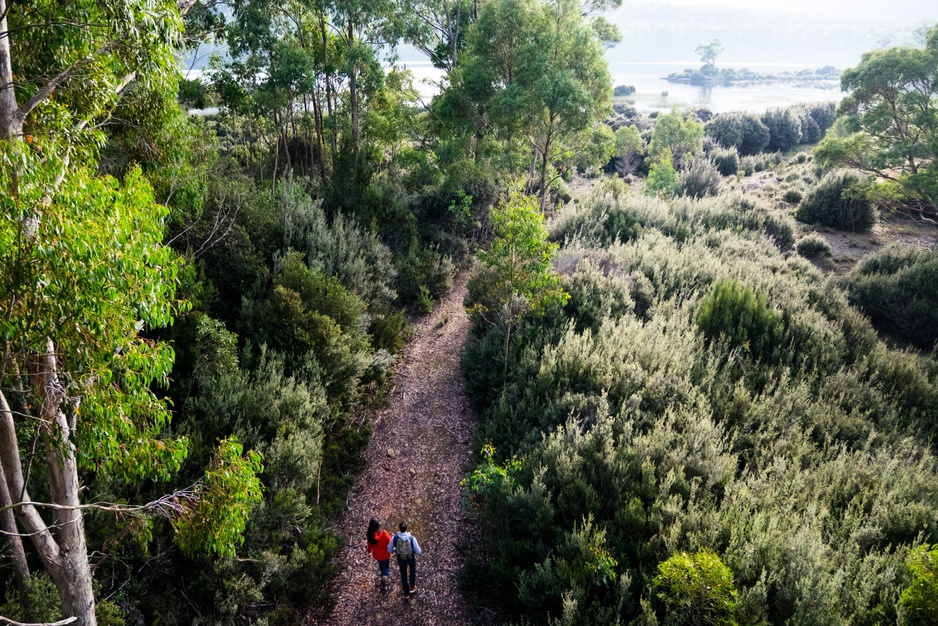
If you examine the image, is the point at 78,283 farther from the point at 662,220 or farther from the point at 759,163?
the point at 759,163

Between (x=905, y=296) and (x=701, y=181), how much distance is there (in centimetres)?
1567

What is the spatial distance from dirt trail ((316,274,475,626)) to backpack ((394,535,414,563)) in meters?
0.84

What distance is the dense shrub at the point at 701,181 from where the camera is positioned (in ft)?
91.7

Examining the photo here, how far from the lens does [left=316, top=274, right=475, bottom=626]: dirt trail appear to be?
7.41 meters

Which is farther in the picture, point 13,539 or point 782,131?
point 782,131

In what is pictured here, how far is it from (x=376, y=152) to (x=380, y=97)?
2.71m

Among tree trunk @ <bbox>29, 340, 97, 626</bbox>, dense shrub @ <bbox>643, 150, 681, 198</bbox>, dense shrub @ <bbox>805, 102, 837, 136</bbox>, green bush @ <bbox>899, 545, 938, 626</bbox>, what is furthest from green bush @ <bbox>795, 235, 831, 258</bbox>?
dense shrub @ <bbox>805, 102, 837, 136</bbox>

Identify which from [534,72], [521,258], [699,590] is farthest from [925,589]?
[534,72]

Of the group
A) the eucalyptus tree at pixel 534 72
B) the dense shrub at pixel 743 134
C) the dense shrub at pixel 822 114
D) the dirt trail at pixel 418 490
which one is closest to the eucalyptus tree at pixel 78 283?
the dirt trail at pixel 418 490

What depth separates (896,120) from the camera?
67.3 ft

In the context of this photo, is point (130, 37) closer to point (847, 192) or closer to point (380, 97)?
point (380, 97)

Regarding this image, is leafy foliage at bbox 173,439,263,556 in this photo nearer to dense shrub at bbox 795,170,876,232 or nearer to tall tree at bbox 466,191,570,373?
tall tree at bbox 466,191,570,373

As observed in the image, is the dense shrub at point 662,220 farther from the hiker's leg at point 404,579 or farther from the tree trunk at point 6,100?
the tree trunk at point 6,100

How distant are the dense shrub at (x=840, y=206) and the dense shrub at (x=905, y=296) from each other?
6.82m
